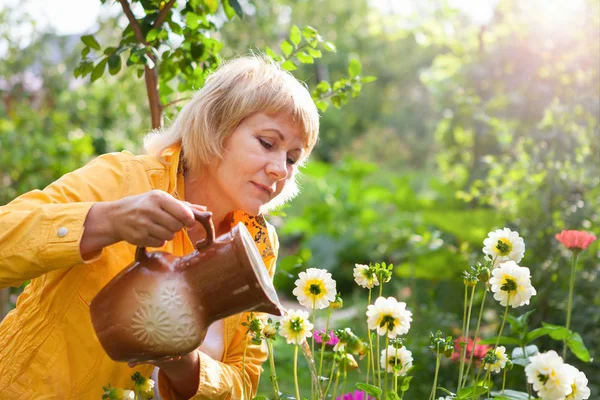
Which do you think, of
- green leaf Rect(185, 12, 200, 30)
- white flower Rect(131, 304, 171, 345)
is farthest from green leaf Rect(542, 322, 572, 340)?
green leaf Rect(185, 12, 200, 30)

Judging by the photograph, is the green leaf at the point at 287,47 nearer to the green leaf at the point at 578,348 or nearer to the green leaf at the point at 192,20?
the green leaf at the point at 192,20

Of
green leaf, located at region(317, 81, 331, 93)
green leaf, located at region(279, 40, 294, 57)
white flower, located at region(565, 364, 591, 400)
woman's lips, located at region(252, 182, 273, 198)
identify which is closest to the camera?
white flower, located at region(565, 364, 591, 400)

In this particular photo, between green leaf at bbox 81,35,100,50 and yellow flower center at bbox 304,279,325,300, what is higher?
green leaf at bbox 81,35,100,50

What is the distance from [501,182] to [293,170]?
236 cm

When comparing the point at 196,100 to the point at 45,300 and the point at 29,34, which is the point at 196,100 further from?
the point at 29,34

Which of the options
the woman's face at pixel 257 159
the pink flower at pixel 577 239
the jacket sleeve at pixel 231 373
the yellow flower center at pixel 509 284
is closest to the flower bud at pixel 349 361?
the jacket sleeve at pixel 231 373

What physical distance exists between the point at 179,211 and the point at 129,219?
0.10 metres

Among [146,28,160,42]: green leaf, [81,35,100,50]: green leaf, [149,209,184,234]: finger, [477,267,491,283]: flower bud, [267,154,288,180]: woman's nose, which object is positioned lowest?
[477,267,491,283]: flower bud

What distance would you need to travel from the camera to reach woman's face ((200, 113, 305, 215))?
1.62 meters

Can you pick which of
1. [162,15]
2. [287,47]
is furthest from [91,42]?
[287,47]

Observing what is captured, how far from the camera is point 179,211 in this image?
1.15 metres

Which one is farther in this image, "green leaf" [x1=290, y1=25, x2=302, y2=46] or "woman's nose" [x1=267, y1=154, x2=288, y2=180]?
"green leaf" [x1=290, y1=25, x2=302, y2=46]

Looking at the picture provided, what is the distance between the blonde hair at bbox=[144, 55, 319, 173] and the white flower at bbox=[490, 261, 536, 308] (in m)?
0.60

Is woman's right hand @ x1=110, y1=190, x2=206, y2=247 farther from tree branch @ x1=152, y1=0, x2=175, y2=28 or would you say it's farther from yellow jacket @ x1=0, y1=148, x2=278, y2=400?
tree branch @ x1=152, y1=0, x2=175, y2=28
